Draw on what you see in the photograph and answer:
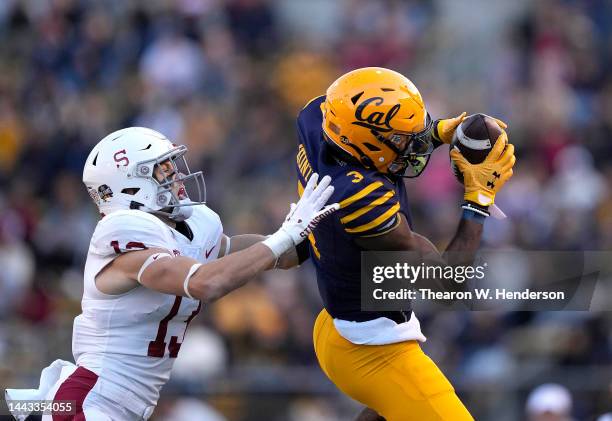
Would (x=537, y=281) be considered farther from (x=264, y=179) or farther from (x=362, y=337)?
(x=264, y=179)

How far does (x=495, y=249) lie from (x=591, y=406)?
1498 millimetres

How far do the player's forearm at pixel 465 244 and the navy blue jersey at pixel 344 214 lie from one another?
267 millimetres

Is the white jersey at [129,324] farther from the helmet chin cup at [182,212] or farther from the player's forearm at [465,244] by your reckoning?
the player's forearm at [465,244]

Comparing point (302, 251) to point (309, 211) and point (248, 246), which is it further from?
point (309, 211)

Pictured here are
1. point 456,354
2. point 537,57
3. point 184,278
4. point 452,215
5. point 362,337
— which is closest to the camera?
point 184,278

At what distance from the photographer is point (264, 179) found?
11.8 meters

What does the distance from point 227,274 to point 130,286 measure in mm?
567

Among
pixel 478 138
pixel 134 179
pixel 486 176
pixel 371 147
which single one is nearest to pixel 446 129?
pixel 478 138

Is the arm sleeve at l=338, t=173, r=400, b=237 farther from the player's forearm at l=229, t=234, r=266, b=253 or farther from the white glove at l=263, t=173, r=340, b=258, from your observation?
the player's forearm at l=229, t=234, r=266, b=253

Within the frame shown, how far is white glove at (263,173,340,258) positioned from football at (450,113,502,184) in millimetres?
780

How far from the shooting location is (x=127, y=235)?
5453 mm

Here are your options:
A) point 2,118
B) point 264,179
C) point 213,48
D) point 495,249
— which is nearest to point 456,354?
point 495,249

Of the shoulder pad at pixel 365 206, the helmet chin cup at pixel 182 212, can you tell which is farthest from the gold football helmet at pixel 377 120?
the helmet chin cup at pixel 182 212

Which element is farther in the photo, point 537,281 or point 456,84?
point 456,84
